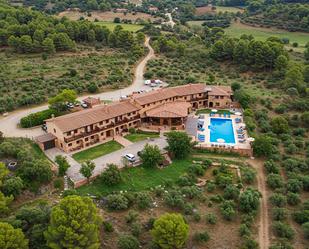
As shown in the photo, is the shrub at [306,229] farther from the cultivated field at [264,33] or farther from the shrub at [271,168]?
the cultivated field at [264,33]

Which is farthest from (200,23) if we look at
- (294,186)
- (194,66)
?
(294,186)

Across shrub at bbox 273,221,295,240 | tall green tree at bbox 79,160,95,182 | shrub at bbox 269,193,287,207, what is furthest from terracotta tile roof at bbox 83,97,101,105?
shrub at bbox 273,221,295,240

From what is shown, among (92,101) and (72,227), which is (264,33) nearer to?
(92,101)

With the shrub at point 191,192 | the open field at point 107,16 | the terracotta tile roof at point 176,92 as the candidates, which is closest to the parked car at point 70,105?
the terracotta tile roof at point 176,92

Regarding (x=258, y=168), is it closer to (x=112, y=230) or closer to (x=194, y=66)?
(x=112, y=230)

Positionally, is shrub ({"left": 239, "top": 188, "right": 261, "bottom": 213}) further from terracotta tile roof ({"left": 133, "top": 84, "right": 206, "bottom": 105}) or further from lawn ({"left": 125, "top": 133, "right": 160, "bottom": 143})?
terracotta tile roof ({"left": 133, "top": 84, "right": 206, "bottom": 105})

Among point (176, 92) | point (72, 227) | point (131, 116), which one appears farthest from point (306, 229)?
point (176, 92)
